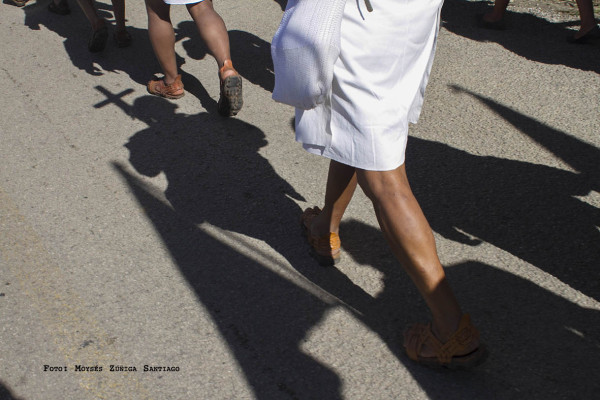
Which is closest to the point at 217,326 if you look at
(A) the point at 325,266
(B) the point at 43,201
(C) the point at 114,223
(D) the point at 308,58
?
(A) the point at 325,266

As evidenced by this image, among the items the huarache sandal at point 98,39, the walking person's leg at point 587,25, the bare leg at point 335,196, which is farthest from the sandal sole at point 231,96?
the walking person's leg at point 587,25

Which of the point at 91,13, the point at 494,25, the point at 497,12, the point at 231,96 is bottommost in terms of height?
the point at 91,13

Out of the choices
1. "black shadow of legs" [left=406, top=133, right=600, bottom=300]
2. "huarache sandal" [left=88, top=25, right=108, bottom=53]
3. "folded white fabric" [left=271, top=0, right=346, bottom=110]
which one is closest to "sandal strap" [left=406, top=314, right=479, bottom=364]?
"black shadow of legs" [left=406, top=133, right=600, bottom=300]

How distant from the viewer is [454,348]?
91.4 inches

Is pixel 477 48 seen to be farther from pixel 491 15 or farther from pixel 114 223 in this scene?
pixel 114 223

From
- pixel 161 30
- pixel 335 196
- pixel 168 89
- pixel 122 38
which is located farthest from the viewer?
pixel 122 38

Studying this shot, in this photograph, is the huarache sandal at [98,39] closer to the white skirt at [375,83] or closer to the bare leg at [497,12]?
the bare leg at [497,12]

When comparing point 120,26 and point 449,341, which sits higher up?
point 449,341

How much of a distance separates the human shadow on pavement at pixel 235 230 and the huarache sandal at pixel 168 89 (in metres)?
0.08

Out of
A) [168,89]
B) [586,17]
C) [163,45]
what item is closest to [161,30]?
[163,45]

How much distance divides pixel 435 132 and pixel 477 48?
159cm

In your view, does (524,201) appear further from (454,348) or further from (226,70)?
(226,70)

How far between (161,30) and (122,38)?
1.50 m

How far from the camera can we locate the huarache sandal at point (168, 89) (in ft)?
15.1
